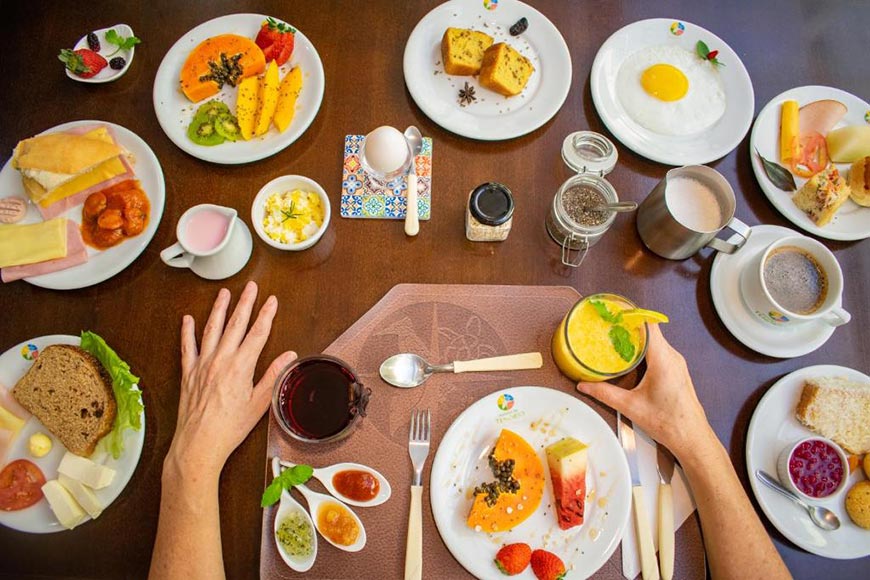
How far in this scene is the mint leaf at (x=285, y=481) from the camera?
1183mm

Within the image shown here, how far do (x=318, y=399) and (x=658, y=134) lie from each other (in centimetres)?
126

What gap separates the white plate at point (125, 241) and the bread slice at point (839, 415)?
182 centimetres

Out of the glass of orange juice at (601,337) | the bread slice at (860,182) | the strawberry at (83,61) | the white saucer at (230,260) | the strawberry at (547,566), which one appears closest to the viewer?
the strawberry at (547,566)

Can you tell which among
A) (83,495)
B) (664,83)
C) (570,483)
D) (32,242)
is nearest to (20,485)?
(83,495)

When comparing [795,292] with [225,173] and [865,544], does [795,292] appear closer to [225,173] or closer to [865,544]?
[865,544]

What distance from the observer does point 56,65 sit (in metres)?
1.69

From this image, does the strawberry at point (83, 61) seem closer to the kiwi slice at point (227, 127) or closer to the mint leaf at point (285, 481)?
the kiwi slice at point (227, 127)

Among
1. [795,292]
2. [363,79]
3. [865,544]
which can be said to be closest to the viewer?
[865,544]

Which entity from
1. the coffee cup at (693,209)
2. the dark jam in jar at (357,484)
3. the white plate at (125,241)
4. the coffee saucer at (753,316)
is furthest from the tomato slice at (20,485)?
the coffee saucer at (753,316)

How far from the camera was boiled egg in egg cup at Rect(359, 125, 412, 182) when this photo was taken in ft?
4.56

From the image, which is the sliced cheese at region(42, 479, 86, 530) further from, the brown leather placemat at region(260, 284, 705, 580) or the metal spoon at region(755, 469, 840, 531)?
the metal spoon at region(755, 469, 840, 531)

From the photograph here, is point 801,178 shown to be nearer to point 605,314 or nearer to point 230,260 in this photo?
point 605,314

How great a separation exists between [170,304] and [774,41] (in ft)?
6.94

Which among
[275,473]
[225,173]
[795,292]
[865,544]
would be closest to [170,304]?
[225,173]
